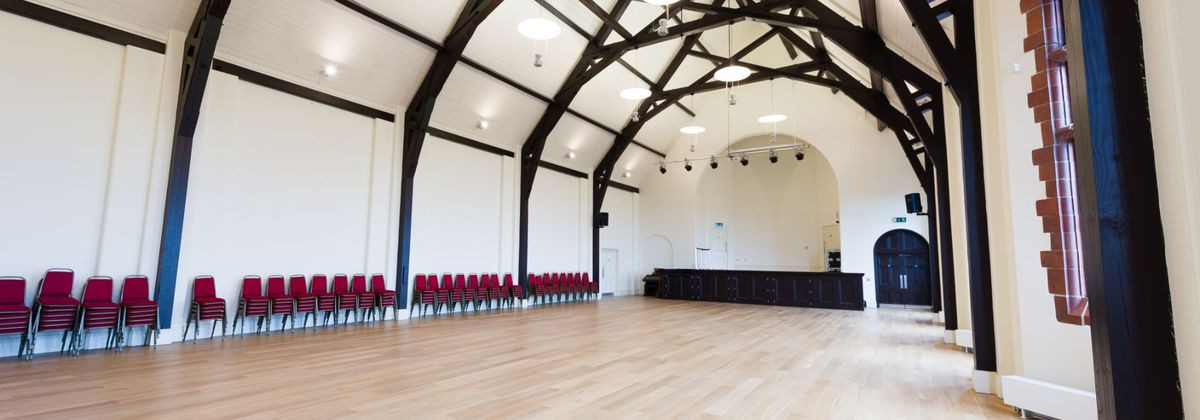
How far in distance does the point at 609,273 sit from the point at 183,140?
35.5 feet

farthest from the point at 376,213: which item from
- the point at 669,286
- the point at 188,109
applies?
the point at 669,286

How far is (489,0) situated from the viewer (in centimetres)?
789

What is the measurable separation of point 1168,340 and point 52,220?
827cm

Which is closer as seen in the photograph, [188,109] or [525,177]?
[188,109]

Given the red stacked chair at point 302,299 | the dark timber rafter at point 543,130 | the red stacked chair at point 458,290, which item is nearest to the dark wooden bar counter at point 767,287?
the dark timber rafter at point 543,130

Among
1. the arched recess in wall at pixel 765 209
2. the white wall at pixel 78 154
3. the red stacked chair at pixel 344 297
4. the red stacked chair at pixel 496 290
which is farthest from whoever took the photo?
the arched recess in wall at pixel 765 209

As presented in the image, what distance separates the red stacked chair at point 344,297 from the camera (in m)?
7.93

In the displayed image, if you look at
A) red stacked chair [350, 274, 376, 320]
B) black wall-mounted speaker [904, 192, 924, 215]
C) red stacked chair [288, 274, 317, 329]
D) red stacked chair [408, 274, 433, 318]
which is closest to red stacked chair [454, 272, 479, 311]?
red stacked chair [408, 274, 433, 318]

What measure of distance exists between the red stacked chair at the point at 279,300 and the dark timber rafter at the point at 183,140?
1102mm

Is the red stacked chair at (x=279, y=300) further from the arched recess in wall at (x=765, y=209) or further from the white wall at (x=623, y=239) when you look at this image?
the arched recess in wall at (x=765, y=209)

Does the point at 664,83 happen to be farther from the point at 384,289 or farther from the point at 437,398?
the point at 437,398

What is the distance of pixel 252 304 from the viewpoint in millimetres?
6883

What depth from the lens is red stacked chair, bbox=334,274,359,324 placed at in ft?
26.0

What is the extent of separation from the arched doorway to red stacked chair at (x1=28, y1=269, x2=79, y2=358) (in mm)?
14031
